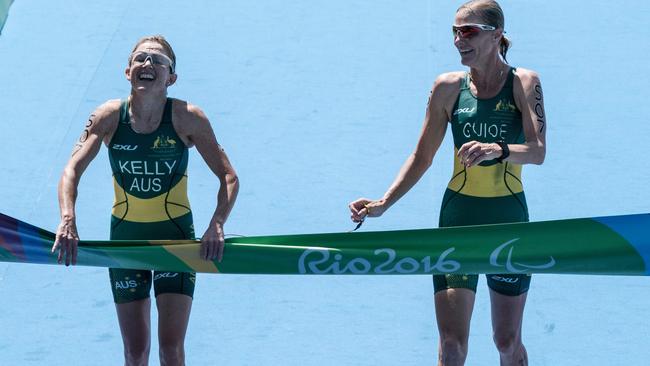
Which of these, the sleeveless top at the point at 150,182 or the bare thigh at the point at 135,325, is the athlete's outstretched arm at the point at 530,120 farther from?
the bare thigh at the point at 135,325

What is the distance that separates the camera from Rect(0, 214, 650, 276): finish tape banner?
565 cm

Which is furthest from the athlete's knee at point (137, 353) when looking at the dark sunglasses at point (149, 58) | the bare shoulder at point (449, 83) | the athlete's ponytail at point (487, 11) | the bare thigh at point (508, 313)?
the athlete's ponytail at point (487, 11)

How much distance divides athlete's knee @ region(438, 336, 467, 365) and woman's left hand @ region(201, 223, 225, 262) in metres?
1.12

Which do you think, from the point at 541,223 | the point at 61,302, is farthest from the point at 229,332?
the point at 541,223

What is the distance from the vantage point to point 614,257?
18.7 ft

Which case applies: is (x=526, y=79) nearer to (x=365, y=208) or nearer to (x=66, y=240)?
(x=365, y=208)

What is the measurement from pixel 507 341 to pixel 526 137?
3.26 ft

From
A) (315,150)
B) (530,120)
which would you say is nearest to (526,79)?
(530,120)

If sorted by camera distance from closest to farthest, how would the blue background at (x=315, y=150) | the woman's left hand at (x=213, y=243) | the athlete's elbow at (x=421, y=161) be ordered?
the woman's left hand at (x=213, y=243), the athlete's elbow at (x=421, y=161), the blue background at (x=315, y=150)

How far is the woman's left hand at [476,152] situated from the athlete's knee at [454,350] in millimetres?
862

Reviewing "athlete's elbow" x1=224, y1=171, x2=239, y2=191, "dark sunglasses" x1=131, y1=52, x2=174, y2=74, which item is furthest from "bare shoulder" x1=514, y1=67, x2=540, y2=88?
"dark sunglasses" x1=131, y1=52, x2=174, y2=74

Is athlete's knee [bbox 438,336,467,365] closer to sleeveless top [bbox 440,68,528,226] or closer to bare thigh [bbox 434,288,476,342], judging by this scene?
bare thigh [bbox 434,288,476,342]

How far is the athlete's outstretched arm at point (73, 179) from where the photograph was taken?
550 cm

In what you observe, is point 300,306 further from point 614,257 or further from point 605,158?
point 605,158
